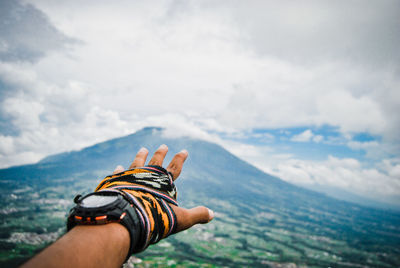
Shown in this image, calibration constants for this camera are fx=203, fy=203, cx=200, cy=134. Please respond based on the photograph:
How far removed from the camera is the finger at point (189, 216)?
2.38 m

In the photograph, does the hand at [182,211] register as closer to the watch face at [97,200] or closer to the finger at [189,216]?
the finger at [189,216]

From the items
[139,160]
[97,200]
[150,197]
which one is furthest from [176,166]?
[97,200]

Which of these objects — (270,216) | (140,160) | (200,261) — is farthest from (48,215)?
(270,216)

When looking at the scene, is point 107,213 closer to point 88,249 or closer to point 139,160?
point 88,249

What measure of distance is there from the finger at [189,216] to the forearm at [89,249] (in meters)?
0.78

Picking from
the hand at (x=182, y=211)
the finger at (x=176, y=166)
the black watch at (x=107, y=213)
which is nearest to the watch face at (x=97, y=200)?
the black watch at (x=107, y=213)

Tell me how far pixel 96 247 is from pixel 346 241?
182 metres

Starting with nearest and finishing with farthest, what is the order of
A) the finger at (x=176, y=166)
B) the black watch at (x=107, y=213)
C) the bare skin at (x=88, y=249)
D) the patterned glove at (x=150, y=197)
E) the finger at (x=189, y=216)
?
the bare skin at (x=88, y=249), the black watch at (x=107, y=213), the patterned glove at (x=150, y=197), the finger at (x=189, y=216), the finger at (x=176, y=166)

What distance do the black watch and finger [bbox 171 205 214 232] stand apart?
638mm

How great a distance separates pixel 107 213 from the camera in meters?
1.64

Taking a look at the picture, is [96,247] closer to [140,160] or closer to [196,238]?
[140,160]

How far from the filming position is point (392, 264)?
335 ft

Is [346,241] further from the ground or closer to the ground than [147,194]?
closer to the ground

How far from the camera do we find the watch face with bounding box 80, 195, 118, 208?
167 cm
